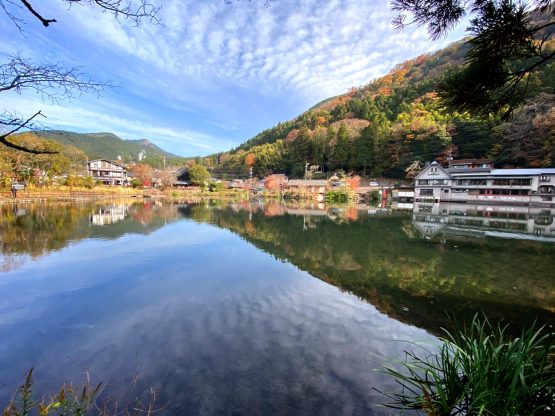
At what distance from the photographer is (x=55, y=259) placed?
7.08m

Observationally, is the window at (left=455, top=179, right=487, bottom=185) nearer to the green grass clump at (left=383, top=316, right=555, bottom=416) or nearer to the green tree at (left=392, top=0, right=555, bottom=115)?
the green tree at (left=392, top=0, right=555, bottom=115)

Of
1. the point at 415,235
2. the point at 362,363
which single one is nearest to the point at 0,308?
the point at 362,363

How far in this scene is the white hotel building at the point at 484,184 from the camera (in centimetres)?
2808

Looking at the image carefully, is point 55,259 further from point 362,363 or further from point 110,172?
point 110,172

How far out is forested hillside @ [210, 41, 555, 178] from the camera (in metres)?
32.6

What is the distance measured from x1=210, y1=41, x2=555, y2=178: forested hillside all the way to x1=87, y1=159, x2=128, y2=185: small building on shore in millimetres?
28581

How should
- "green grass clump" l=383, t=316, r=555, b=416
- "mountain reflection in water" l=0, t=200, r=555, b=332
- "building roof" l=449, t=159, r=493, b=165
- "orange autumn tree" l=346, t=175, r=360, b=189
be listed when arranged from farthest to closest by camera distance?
"orange autumn tree" l=346, t=175, r=360, b=189
"building roof" l=449, t=159, r=493, b=165
"mountain reflection in water" l=0, t=200, r=555, b=332
"green grass clump" l=383, t=316, r=555, b=416

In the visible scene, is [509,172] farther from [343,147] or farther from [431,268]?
[431,268]

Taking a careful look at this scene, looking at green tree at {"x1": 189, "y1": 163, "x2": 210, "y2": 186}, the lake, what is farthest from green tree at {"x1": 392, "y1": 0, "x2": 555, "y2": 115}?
green tree at {"x1": 189, "y1": 163, "x2": 210, "y2": 186}

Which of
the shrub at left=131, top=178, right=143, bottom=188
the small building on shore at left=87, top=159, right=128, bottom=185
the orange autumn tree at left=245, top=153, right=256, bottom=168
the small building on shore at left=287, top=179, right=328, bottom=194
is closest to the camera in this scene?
the shrub at left=131, top=178, right=143, bottom=188

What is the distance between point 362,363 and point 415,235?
9.59 meters

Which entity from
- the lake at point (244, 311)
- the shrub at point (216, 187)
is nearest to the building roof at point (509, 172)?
the lake at point (244, 311)

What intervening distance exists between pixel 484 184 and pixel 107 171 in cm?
5488

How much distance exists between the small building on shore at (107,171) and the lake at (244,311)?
1669 inches
